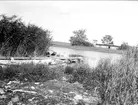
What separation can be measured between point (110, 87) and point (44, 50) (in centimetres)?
759

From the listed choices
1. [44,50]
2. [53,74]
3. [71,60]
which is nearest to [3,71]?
[53,74]

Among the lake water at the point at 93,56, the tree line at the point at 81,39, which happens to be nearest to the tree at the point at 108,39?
the tree line at the point at 81,39

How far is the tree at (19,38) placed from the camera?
7.23 metres

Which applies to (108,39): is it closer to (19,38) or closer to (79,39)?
(79,39)

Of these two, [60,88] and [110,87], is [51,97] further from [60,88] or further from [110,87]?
[110,87]

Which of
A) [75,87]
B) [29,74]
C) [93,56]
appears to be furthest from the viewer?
[93,56]

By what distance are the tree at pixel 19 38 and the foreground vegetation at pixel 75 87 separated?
2748mm

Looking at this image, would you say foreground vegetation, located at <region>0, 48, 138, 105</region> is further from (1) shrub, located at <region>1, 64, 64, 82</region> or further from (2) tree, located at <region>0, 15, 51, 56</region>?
(2) tree, located at <region>0, 15, 51, 56</region>

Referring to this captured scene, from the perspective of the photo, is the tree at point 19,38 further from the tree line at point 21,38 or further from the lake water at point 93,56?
the lake water at point 93,56

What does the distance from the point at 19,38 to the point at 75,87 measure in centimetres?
482

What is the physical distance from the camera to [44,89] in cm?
396

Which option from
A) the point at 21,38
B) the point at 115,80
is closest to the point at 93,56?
the point at 21,38

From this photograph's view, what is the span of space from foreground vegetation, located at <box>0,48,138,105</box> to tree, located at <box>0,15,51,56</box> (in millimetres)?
2748

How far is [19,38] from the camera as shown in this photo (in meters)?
7.81
